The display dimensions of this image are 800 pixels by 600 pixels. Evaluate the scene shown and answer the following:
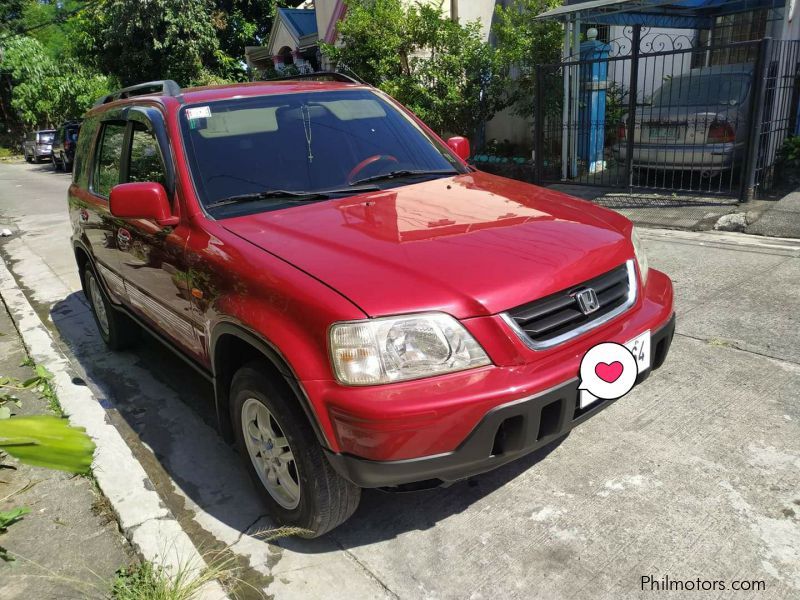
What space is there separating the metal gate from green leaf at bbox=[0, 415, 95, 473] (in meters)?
7.29

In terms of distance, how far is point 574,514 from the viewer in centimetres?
259

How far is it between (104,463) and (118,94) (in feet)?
8.84

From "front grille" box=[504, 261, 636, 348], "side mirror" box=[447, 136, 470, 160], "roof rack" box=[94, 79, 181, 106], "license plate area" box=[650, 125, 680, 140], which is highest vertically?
"roof rack" box=[94, 79, 181, 106]

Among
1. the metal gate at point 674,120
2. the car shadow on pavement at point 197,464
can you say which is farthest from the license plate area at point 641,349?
the metal gate at point 674,120

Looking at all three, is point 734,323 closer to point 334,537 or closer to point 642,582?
point 642,582

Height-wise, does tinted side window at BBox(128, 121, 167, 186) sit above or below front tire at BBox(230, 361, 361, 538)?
above

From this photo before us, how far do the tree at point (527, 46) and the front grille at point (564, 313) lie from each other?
329 inches

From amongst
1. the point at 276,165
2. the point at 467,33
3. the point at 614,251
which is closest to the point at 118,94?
the point at 276,165

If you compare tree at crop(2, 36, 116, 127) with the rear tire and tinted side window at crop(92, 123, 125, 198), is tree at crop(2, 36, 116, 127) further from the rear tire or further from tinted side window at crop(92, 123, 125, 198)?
tinted side window at crop(92, 123, 125, 198)

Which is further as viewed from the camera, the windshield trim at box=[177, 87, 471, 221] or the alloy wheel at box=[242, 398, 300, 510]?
the windshield trim at box=[177, 87, 471, 221]

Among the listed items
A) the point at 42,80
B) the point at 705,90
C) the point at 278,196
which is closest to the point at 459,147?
the point at 278,196

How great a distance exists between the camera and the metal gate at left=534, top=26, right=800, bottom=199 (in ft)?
24.3

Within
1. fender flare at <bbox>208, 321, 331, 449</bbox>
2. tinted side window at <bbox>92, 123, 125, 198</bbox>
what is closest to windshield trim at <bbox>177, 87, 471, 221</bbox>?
fender flare at <bbox>208, 321, 331, 449</bbox>

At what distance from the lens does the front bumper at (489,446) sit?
80.3 inches
